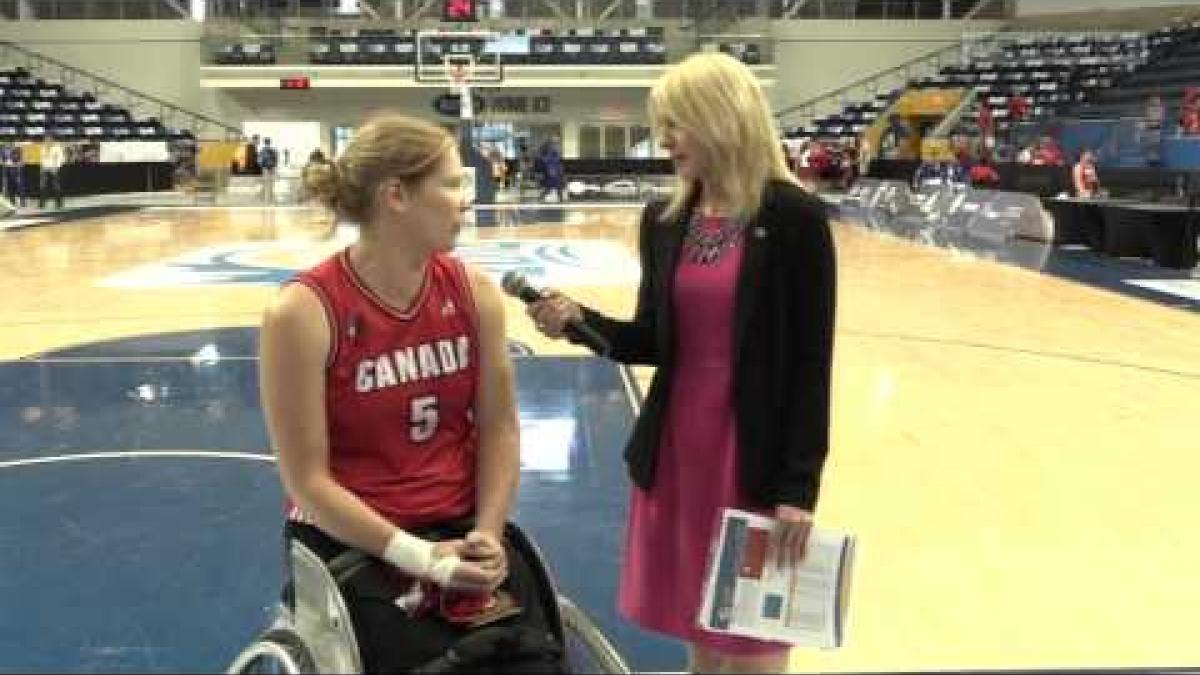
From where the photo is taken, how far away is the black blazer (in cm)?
244

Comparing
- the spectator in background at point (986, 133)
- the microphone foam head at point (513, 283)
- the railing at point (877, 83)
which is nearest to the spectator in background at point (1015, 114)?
the spectator in background at point (986, 133)

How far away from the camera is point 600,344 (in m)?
2.66

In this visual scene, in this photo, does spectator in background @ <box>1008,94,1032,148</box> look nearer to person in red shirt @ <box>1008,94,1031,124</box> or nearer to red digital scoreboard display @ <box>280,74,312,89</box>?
person in red shirt @ <box>1008,94,1031,124</box>

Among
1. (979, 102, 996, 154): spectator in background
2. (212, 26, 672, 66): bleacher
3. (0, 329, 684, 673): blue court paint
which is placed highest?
(212, 26, 672, 66): bleacher

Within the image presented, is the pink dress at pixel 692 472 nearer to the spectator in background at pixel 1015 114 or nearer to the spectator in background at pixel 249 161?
the spectator in background at pixel 1015 114

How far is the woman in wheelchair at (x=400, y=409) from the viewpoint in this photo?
229 cm

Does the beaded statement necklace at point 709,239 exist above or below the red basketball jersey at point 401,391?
above

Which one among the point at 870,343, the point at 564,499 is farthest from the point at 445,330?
the point at 870,343

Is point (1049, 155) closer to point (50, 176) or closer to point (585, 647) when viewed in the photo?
point (50, 176)

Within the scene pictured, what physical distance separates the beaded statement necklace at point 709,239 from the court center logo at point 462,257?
9.25m

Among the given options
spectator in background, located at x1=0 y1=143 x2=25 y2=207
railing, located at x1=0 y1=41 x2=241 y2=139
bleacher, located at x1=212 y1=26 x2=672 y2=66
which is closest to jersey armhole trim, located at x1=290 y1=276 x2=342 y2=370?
spectator in background, located at x1=0 y1=143 x2=25 y2=207

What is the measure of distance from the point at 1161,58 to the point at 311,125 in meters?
22.6

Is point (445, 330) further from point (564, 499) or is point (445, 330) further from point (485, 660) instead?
point (564, 499)

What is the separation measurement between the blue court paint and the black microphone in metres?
1.27
